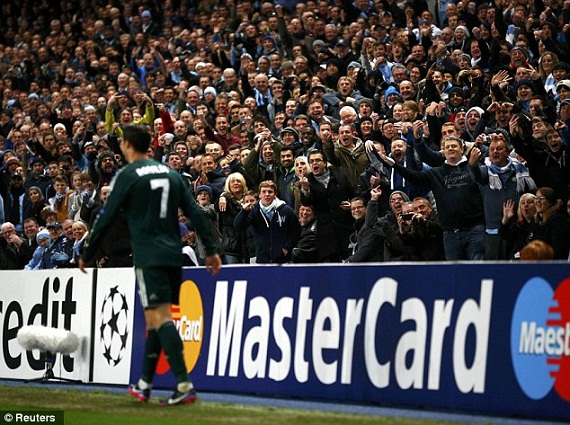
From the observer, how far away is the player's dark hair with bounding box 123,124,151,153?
9938 mm

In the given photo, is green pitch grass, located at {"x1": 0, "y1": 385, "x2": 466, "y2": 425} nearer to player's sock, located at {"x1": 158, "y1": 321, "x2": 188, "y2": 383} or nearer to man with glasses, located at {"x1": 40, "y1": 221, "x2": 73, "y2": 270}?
player's sock, located at {"x1": 158, "y1": 321, "x2": 188, "y2": 383}

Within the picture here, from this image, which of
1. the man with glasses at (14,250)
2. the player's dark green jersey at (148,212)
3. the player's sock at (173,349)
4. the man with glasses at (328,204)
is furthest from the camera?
the man with glasses at (14,250)

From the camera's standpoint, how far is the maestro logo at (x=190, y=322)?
11.8 m

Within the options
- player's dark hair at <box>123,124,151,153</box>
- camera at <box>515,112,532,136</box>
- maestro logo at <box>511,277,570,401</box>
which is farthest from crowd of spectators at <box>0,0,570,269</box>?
maestro logo at <box>511,277,570,401</box>

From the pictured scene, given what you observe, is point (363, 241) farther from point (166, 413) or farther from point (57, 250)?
point (57, 250)

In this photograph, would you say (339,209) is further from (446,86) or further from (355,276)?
(355,276)

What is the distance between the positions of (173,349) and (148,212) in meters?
1.20

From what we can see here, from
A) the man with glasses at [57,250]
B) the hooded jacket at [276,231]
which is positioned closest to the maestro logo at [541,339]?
the hooded jacket at [276,231]

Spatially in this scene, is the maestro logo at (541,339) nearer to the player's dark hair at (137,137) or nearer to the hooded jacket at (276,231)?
the player's dark hair at (137,137)

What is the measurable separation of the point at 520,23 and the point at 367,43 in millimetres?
2890

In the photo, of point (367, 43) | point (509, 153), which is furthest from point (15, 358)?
point (367, 43)

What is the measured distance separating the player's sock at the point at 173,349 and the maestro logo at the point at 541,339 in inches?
110

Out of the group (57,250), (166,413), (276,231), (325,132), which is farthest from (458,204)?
(57,250)

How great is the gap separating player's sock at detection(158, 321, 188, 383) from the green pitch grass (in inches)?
11.9
